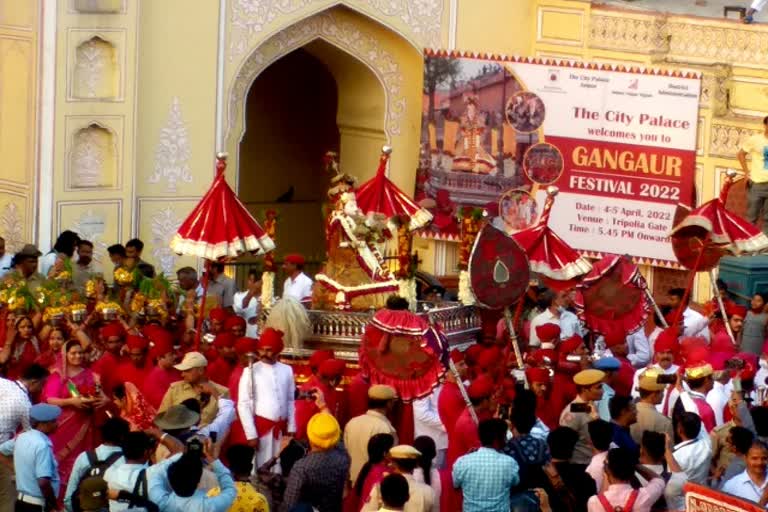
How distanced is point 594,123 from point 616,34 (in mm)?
1022

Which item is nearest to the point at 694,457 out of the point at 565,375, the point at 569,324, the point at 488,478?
the point at 488,478

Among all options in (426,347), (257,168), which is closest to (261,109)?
(257,168)

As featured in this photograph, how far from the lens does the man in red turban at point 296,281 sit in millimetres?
18656

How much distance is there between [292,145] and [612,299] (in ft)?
31.9

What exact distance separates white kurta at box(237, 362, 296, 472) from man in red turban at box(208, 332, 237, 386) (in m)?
0.48

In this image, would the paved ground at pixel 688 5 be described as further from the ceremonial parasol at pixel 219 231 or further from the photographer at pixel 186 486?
the photographer at pixel 186 486

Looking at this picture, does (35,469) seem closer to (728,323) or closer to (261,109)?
(728,323)

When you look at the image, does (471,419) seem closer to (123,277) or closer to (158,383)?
(158,383)

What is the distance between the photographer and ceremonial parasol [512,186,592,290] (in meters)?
17.7

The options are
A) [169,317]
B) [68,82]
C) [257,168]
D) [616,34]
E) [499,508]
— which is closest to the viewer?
[499,508]

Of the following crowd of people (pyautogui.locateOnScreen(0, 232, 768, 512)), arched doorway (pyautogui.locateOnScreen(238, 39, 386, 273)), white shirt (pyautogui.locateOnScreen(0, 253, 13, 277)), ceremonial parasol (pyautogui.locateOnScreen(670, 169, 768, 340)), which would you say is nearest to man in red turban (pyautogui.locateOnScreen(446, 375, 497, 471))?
crowd of people (pyautogui.locateOnScreen(0, 232, 768, 512))

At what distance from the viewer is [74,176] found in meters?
21.5

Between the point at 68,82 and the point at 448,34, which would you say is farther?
the point at 448,34

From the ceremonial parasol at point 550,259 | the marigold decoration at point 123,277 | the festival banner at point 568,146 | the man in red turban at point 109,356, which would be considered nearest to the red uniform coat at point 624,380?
the ceremonial parasol at point 550,259
